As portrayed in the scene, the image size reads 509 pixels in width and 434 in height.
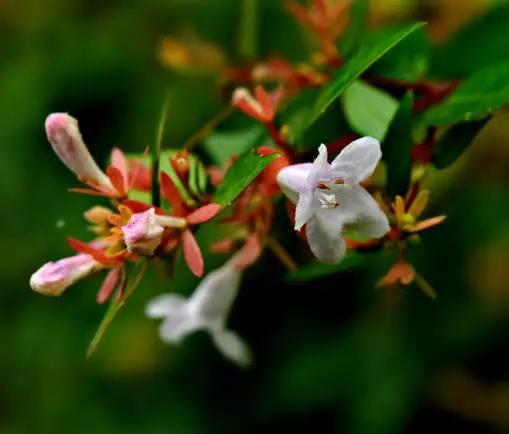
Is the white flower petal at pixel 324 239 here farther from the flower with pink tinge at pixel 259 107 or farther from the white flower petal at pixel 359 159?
the flower with pink tinge at pixel 259 107

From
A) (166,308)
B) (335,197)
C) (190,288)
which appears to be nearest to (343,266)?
(335,197)

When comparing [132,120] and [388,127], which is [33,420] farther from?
[388,127]

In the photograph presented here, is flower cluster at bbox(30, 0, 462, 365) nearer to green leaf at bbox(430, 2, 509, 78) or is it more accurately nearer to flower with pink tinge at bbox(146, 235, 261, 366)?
flower with pink tinge at bbox(146, 235, 261, 366)

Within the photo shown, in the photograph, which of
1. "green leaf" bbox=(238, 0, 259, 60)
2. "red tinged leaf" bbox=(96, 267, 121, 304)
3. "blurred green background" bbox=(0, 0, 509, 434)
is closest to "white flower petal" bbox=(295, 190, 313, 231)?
"red tinged leaf" bbox=(96, 267, 121, 304)

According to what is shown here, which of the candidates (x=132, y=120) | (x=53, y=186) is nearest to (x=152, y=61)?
(x=132, y=120)

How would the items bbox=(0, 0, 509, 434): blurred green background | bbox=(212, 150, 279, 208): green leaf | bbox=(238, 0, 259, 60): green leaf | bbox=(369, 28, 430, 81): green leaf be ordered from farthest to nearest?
bbox=(0, 0, 509, 434): blurred green background < bbox=(238, 0, 259, 60): green leaf < bbox=(369, 28, 430, 81): green leaf < bbox=(212, 150, 279, 208): green leaf

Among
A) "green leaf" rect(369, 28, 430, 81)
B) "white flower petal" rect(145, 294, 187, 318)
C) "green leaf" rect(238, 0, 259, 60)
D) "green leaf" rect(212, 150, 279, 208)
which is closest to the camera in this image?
"green leaf" rect(212, 150, 279, 208)
